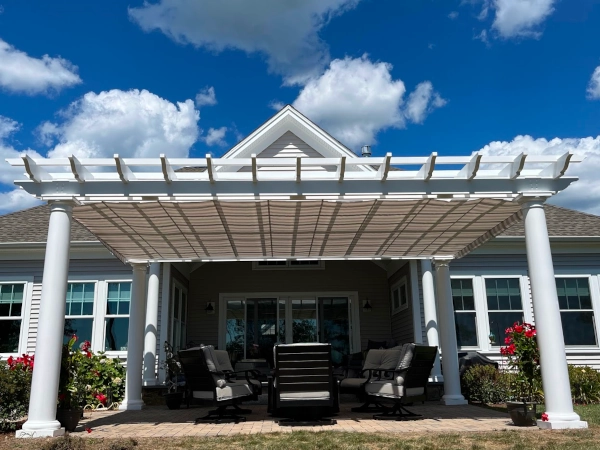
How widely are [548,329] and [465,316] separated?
5.54 meters

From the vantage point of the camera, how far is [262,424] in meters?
6.38

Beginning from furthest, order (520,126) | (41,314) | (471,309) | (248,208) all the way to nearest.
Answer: (520,126) → (471,309) → (248,208) → (41,314)

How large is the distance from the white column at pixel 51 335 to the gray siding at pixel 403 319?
7.11 meters

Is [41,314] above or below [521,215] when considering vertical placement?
below

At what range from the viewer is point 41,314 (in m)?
5.68

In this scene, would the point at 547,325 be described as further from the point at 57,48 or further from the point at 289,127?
the point at 57,48

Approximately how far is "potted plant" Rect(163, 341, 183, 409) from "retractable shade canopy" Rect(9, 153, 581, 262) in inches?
109

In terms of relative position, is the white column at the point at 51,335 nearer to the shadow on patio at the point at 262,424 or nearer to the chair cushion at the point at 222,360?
the shadow on patio at the point at 262,424

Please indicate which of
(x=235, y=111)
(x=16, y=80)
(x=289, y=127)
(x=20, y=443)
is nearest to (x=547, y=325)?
(x=20, y=443)

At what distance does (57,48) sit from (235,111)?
8000 mm

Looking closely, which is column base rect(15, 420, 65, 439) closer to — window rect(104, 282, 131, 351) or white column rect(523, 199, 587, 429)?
white column rect(523, 199, 587, 429)

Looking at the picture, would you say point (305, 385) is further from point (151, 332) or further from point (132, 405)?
point (151, 332)

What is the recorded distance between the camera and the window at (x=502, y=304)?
11.2 metres

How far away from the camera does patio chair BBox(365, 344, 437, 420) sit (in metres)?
6.46
